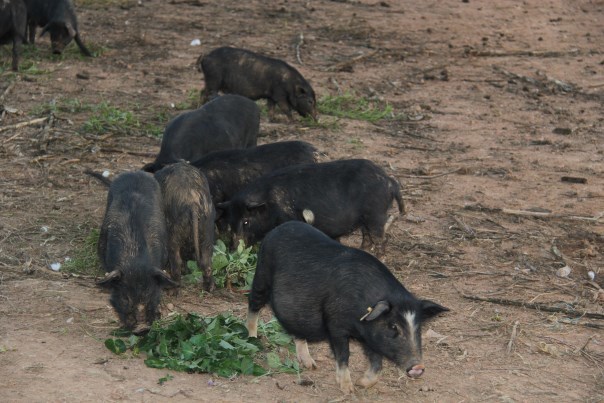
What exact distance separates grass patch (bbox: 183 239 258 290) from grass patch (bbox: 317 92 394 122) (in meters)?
4.82

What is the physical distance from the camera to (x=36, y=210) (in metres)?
9.14

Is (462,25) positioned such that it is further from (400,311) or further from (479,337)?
(400,311)

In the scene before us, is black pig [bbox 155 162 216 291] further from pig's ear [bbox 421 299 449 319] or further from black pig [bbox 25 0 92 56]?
black pig [bbox 25 0 92 56]

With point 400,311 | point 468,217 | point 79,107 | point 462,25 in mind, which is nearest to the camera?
point 400,311

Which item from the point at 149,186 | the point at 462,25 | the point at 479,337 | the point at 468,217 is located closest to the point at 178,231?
the point at 149,186

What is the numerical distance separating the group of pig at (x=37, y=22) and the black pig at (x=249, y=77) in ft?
9.46

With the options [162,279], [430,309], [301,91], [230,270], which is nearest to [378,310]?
[430,309]

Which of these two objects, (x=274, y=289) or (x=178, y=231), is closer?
(x=274, y=289)

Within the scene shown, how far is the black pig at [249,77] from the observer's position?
12.9 m

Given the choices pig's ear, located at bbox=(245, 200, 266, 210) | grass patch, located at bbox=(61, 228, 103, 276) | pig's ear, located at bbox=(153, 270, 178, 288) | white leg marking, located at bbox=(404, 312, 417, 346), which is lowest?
grass patch, located at bbox=(61, 228, 103, 276)

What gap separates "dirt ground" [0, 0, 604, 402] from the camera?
21.6 ft

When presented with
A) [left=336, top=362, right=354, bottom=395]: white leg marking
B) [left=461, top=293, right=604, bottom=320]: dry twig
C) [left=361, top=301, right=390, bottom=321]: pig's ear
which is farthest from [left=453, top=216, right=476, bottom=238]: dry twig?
[left=361, top=301, right=390, bottom=321]: pig's ear

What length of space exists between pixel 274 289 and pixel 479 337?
159cm

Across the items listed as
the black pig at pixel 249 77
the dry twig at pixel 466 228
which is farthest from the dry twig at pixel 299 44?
the dry twig at pixel 466 228
